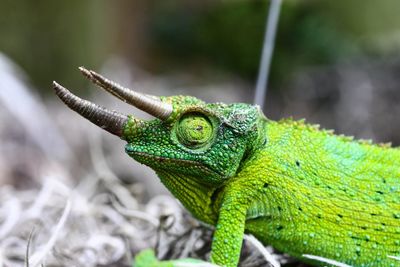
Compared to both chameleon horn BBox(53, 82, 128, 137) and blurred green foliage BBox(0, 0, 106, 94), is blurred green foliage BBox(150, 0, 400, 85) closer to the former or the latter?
blurred green foliage BBox(0, 0, 106, 94)

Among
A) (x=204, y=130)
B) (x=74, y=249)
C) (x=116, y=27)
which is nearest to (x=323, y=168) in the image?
(x=204, y=130)

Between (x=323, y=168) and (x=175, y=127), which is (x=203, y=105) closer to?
(x=175, y=127)

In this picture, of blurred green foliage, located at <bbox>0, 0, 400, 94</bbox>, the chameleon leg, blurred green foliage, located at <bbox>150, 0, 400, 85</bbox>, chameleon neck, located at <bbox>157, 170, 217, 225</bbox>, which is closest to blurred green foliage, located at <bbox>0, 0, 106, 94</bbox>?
blurred green foliage, located at <bbox>0, 0, 400, 94</bbox>

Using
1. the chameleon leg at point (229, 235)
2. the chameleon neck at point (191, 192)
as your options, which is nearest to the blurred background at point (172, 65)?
the chameleon neck at point (191, 192)

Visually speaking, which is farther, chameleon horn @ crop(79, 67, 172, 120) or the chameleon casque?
the chameleon casque

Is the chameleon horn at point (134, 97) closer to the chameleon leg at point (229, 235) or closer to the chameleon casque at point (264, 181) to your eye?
the chameleon casque at point (264, 181)

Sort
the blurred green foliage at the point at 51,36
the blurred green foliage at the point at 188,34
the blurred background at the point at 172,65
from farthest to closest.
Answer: the blurred green foliage at the point at 51,36
the blurred green foliage at the point at 188,34
the blurred background at the point at 172,65

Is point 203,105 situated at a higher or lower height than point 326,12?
lower

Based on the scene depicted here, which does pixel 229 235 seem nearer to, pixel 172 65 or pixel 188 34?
pixel 188 34
